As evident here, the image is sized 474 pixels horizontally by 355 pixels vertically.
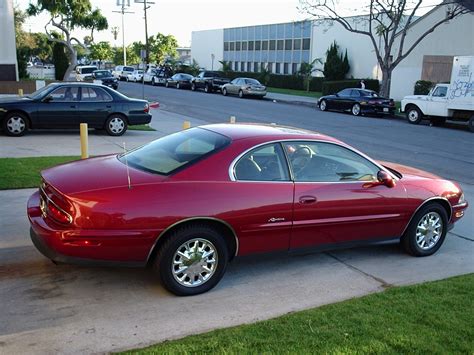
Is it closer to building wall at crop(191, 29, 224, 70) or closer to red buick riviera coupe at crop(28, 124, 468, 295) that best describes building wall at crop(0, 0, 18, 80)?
red buick riviera coupe at crop(28, 124, 468, 295)

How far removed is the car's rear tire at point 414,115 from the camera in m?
23.1

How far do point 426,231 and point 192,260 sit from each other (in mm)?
2881

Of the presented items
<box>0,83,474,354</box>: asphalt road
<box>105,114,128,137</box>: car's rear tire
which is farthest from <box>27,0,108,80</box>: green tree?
<box>0,83,474,354</box>: asphalt road

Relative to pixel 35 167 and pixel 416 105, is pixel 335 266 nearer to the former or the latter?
pixel 35 167

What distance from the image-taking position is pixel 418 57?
33.6 meters

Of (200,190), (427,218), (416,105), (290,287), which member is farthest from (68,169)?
(416,105)

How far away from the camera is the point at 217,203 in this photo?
4.54 meters

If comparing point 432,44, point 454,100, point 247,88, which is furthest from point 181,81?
point 454,100

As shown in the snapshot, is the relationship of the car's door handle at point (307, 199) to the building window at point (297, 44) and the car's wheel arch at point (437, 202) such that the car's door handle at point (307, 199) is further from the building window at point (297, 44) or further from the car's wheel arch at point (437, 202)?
the building window at point (297, 44)

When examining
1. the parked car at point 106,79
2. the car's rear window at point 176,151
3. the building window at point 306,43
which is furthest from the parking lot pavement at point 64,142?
the building window at point 306,43

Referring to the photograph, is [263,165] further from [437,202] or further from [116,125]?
[116,125]

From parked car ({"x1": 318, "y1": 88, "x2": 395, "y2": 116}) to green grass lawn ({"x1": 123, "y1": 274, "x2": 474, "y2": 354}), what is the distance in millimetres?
21921

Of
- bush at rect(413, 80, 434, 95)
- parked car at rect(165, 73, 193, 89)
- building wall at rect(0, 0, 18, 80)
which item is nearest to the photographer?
building wall at rect(0, 0, 18, 80)

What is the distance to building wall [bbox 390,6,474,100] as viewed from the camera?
3102cm
